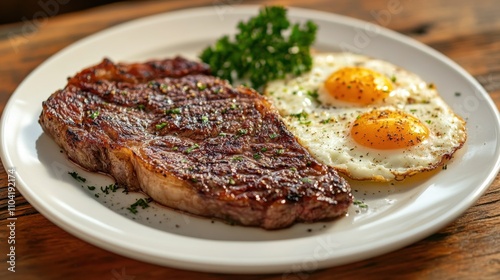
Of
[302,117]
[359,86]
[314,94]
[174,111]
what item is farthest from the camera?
[314,94]

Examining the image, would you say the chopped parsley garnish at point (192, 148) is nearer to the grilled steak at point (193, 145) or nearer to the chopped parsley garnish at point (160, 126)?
the grilled steak at point (193, 145)

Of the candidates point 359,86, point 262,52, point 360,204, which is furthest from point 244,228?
point 262,52

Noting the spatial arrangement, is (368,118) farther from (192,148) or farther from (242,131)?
(192,148)

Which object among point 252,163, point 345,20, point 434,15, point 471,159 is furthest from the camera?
point 434,15

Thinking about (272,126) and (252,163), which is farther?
(272,126)

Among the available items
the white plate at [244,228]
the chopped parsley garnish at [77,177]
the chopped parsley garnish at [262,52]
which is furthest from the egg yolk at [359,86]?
the chopped parsley garnish at [77,177]

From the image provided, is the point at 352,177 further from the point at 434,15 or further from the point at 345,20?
the point at 434,15

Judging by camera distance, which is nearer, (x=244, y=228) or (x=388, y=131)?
Answer: (x=244, y=228)

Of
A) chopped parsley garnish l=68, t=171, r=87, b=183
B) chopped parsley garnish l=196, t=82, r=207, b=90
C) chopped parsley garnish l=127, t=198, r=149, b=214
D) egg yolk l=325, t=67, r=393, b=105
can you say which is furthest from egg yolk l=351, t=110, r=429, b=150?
chopped parsley garnish l=68, t=171, r=87, b=183

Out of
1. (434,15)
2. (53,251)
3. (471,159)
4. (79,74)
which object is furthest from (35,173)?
(434,15)
